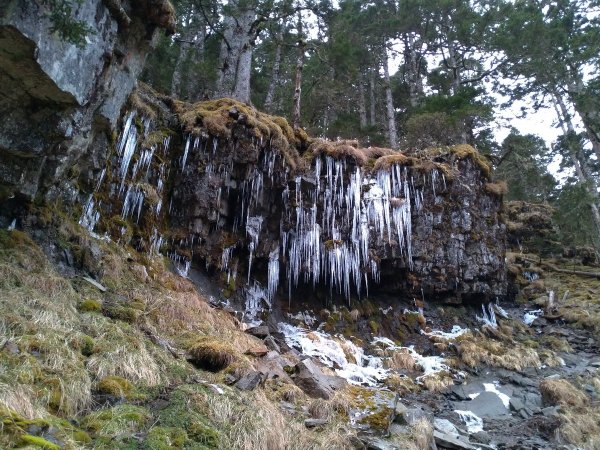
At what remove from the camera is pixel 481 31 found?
1967 centimetres

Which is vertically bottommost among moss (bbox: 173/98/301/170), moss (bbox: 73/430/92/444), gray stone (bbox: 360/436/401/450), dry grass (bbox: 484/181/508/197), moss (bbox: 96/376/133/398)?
gray stone (bbox: 360/436/401/450)

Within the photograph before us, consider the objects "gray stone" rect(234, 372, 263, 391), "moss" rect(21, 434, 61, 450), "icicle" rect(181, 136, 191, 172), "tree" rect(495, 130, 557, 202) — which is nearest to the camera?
"moss" rect(21, 434, 61, 450)

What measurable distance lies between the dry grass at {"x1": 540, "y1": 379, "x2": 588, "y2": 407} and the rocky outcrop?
10.4 metres

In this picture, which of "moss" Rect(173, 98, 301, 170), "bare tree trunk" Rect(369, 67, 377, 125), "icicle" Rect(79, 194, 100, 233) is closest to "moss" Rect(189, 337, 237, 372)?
"icicle" Rect(79, 194, 100, 233)

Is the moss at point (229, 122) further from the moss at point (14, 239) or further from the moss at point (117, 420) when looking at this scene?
the moss at point (117, 420)

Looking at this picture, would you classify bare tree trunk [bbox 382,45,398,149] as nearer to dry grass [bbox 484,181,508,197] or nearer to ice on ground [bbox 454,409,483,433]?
dry grass [bbox 484,181,508,197]

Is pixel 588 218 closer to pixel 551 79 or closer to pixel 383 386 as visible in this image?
pixel 551 79

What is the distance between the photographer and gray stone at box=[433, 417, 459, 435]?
7555 mm

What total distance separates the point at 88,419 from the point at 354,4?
22340 mm

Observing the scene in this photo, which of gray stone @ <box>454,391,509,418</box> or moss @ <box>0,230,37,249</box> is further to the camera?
gray stone @ <box>454,391,509,418</box>

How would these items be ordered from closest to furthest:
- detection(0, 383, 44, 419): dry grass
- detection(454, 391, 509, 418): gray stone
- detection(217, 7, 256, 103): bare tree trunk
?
detection(0, 383, 44, 419): dry grass
detection(454, 391, 509, 418): gray stone
detection(217, 7, 256, 103): bare tree trunk

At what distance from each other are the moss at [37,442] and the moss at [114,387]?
54.7 inches

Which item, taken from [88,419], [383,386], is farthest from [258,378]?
[383,386]

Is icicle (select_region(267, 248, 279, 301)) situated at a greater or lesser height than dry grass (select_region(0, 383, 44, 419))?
greater
